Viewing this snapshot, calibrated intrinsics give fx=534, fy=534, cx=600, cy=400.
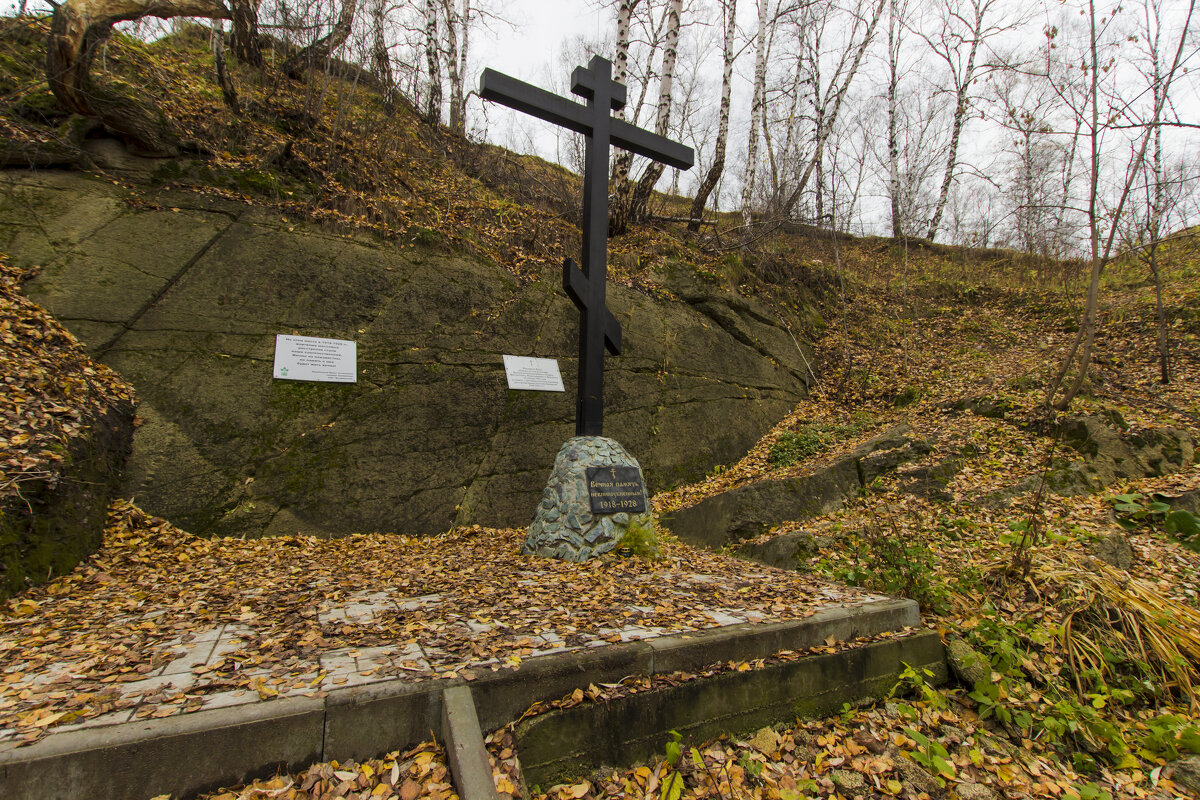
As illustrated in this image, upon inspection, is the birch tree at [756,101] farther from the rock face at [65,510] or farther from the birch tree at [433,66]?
the rock face at [65,510]

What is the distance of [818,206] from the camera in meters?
12.8

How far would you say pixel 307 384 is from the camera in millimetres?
5656

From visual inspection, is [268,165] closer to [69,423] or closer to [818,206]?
[69,423]

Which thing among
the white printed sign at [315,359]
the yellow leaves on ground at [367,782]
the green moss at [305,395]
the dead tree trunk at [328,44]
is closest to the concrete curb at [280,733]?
the yellow leaves on ground at [367,782]

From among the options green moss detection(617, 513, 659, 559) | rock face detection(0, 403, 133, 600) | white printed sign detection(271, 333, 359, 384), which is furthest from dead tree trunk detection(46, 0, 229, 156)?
green moss detection(617, 513, 659, 559)

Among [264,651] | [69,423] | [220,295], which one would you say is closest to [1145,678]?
[264,651]

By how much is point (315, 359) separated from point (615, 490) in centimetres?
357

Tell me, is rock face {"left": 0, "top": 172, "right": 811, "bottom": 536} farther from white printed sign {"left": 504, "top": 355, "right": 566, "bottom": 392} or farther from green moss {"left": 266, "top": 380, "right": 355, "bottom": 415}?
white printed sign {"left": 504, "top": 355, "right": 566, "bottom": 392}

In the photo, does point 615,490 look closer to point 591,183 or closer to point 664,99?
point 591,183

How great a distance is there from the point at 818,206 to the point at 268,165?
37.0 ft

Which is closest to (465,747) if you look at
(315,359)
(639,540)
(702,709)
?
(702,709)

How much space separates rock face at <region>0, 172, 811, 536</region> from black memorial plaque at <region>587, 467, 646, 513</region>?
196 centimetres

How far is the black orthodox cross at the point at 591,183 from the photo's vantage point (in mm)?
5059

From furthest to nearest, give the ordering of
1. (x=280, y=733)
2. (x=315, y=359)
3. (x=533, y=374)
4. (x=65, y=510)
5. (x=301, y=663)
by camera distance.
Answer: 1. (x=533, y=374)
2. (x=315, y=359)
3. (x=65, y=510)
4. (x=301, y=663)
5. (x=280, y=733)
